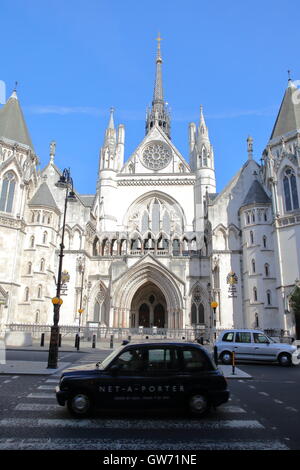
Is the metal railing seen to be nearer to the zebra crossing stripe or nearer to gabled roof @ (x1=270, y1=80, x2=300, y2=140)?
the zebra crossing stripe

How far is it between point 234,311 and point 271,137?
685 inches

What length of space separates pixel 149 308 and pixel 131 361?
32708mm

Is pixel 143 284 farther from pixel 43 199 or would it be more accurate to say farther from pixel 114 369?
pixel 114 369

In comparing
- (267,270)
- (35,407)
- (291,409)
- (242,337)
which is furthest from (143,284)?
(35,407)

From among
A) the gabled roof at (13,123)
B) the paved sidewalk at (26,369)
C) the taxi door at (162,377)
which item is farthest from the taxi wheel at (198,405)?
the gabled roof at (13,123)

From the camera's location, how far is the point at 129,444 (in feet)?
15.5

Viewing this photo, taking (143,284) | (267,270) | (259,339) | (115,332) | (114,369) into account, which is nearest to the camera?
(114,369)

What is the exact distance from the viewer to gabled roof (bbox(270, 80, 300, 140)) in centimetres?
3134

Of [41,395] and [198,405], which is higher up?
[198,405]

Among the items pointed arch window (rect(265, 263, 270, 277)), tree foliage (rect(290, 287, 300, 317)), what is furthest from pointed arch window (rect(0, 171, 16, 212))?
tree foliage (rect(290, 287, 300, 317))

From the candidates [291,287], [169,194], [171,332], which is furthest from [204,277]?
[169,194]

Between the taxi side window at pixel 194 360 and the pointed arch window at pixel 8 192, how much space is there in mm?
27601
